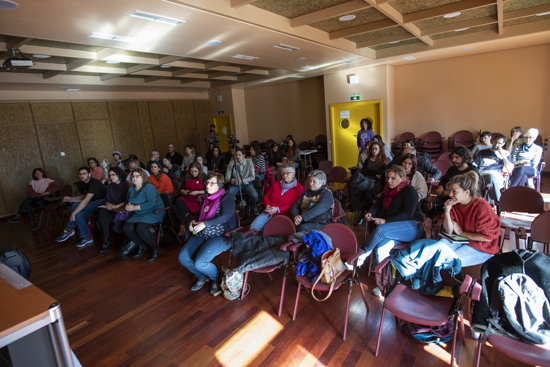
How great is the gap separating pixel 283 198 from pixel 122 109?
8.58m

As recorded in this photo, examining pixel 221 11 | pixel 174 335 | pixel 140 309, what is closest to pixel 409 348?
pixel 174 335

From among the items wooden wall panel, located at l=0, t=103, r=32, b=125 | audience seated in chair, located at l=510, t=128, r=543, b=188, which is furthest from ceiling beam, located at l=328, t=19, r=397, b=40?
wooden wall panel, located at l=0, t=103, r=32, b=125

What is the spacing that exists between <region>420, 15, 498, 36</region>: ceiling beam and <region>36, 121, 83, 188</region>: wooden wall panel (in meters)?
9.56

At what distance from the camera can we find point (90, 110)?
396 inches

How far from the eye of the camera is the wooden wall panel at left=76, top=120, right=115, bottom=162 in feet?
32.7

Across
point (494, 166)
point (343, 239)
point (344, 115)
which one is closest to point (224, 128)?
point (344, 115)

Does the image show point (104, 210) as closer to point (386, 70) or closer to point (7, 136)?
point (7, 136)

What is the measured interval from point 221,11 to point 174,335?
3.48 meters

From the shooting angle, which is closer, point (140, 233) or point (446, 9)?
point (140, 233)

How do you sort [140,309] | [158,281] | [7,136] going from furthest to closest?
[7,136], [158,281], [140,309]

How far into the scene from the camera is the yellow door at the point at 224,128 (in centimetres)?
1288

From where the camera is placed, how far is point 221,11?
3.78 metres

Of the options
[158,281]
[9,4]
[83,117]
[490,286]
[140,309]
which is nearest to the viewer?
[490,286]

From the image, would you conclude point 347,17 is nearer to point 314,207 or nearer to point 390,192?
point 390,192
